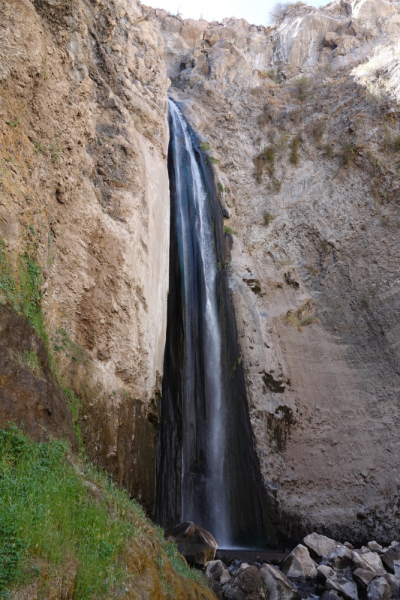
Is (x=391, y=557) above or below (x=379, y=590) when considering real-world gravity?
above

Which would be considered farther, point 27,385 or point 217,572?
point 217,572

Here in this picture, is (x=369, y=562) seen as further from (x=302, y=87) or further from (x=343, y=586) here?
(x=302, y=87)

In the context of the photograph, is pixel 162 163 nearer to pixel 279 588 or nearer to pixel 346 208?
pixel 346 208

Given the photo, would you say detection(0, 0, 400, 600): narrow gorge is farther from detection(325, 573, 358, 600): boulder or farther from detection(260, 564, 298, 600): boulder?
detection(260, 564, 298, 600): boulder

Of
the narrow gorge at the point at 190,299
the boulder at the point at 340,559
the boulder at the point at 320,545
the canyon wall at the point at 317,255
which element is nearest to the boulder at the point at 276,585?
the narrow gorge at the point at 190,299

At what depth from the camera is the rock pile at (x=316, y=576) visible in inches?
229

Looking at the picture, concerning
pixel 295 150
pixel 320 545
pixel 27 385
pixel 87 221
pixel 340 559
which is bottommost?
pixel 340 559

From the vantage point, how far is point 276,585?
5988mm

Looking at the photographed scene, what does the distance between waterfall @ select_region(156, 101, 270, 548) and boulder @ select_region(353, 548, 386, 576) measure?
2860 millimetres

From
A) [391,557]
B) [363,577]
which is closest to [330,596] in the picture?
[363,577]

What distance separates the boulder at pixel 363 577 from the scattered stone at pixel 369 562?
0.13 m

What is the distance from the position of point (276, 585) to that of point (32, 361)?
4.54 meters

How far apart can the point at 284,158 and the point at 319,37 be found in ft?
37.1

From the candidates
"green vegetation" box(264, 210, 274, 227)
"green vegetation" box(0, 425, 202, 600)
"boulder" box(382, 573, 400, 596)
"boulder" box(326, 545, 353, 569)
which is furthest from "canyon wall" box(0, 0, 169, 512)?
"green vegetation" box(264, 210, 274, 227)
